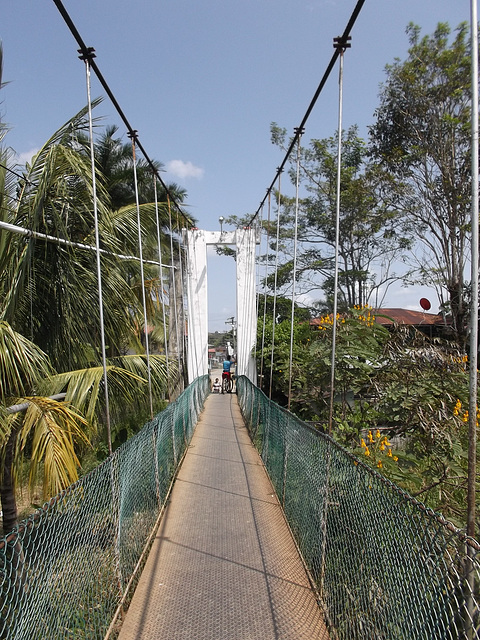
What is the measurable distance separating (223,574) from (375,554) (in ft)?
5.74

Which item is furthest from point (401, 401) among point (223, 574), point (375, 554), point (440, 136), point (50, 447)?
point (440, 136)

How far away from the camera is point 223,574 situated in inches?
156

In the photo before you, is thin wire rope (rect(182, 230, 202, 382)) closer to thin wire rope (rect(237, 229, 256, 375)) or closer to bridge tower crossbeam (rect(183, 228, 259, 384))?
bridge tower crossbeam (rect(183, 228, 259, 384))

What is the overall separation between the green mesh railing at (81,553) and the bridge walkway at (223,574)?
23 centimetres

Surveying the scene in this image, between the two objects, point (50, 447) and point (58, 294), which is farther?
point (58, 294)

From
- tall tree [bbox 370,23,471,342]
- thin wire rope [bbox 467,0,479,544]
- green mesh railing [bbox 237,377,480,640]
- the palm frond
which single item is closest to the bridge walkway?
green mesh railing [bbox 237,377,480,640]

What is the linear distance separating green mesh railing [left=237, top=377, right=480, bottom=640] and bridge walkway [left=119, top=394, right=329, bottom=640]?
0.21m

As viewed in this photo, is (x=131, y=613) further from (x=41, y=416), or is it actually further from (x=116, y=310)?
(x=116, y=310)

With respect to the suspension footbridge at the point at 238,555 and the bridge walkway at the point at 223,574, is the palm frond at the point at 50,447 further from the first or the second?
the bridge walkway at the point at 223,574

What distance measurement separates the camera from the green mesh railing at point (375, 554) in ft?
6.14

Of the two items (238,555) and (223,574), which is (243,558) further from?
(223,574)

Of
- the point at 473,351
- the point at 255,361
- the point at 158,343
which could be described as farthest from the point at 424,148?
the point at 473,351

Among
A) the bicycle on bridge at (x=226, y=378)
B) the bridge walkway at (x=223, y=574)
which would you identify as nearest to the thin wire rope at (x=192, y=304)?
the bicycle on bridge at (x=226, y=378)

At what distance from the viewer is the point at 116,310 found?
5.71 meters
